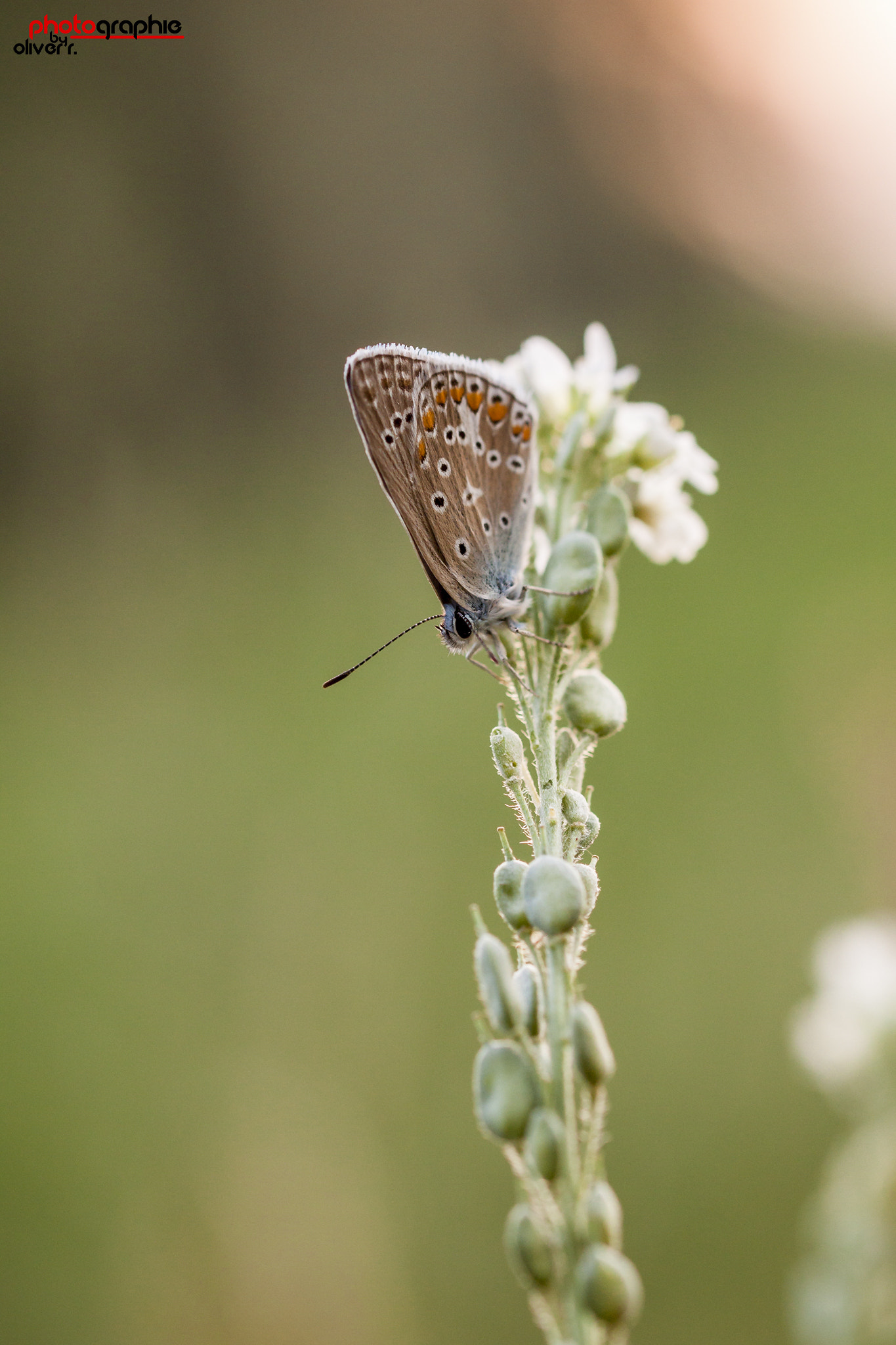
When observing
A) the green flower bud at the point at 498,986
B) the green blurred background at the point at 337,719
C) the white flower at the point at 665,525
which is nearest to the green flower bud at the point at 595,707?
the green flower bud at the point at 498,986

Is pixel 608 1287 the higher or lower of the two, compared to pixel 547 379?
lower

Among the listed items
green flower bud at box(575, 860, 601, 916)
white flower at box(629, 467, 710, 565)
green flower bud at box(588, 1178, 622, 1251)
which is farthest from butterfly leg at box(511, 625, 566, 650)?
green flower bud at box(588, 1178, 622, 1251)

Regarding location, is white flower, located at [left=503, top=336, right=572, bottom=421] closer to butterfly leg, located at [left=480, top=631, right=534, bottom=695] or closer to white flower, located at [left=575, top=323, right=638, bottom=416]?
white flower, located at [left=575, top=323, right=638, bottom=416]

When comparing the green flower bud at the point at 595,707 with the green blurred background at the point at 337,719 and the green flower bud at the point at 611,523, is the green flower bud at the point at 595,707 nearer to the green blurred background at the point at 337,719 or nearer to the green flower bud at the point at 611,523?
the green flower bud at the point at 611,523

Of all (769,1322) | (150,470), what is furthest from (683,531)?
(150,470)

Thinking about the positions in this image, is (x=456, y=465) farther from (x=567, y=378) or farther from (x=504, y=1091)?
(x=504, y=1091)

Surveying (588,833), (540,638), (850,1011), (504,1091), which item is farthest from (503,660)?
(850,1011)
